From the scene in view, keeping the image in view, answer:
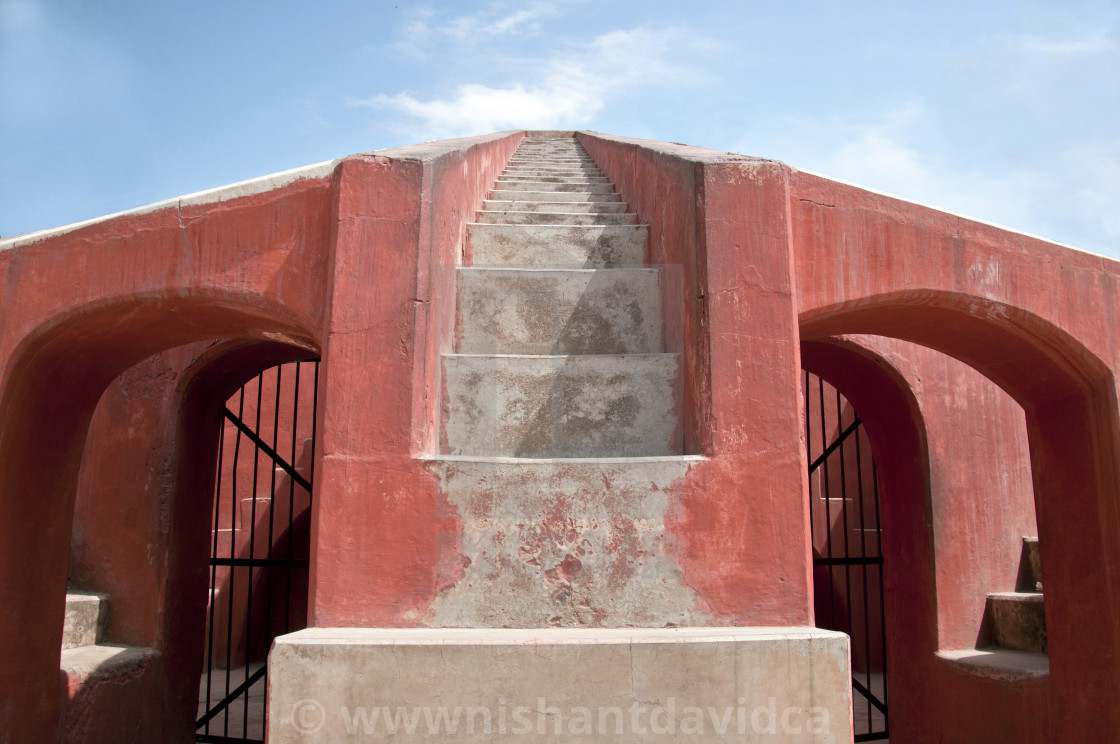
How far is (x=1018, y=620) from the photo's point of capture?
5.87 m

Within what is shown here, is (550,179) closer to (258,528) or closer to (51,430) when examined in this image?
(51,430)

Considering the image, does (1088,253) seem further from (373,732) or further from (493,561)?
(373,732)

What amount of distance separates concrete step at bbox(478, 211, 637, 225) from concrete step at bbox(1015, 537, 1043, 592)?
371 centimetres

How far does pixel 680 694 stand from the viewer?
2.64 meters

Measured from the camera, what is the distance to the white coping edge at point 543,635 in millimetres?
2652

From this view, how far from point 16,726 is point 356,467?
252 cm

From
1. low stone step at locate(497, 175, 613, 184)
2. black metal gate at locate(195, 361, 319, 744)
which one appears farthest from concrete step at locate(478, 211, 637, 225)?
black metal gate at locate(195, 361, 319, 744)

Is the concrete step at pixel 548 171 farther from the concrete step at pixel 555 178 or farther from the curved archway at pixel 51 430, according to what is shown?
the curved archway at pixel 51 430

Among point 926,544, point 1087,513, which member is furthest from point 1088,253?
point 926,544

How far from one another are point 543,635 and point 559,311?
5.72 feet

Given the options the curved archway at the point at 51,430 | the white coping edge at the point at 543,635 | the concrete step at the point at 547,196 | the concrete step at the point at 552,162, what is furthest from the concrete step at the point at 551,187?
the white coping edge at the point at 543,635

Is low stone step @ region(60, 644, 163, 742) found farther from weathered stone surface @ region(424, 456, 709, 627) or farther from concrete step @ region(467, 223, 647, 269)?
concrete step @ region(467, 223, 647, 269)

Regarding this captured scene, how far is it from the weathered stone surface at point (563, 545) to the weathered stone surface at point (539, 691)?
0.89 feet

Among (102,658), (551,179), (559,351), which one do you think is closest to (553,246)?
(559,351)
